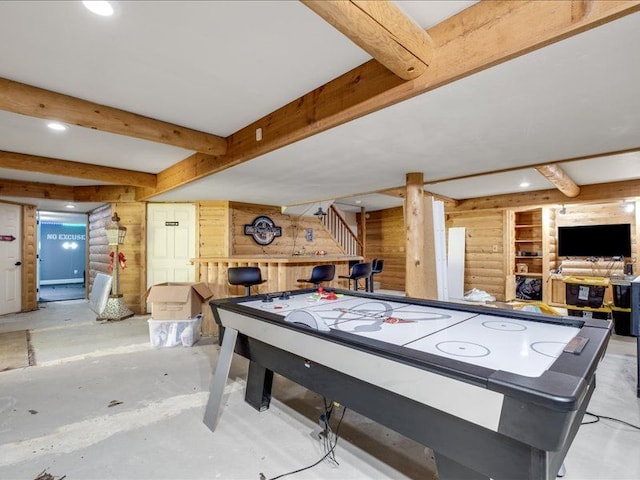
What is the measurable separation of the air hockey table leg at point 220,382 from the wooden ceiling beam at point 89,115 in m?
1.91

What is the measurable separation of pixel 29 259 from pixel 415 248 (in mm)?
7700

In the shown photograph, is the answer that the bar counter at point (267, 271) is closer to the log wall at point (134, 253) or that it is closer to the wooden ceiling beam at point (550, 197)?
the log wall at point (134, 253)

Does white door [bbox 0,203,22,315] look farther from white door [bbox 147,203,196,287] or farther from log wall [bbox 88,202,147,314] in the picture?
white door [bbox 147,203,196,287]

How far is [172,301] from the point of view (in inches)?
170

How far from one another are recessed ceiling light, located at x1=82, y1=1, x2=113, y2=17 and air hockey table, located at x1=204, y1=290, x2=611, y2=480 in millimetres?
1834

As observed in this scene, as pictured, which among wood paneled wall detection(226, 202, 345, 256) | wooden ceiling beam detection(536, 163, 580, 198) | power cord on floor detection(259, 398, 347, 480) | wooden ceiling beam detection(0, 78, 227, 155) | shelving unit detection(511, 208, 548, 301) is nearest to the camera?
power cord on floor detection(259, 398, 347, 480)

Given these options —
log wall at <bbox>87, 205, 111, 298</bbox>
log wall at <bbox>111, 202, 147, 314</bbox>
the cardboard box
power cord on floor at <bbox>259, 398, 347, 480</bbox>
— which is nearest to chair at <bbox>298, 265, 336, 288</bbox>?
the cardboard box

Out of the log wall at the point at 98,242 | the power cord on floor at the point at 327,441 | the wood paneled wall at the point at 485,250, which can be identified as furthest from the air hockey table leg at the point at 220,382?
the wood paneled wall at the point at 485,250

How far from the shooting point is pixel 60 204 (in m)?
7.00

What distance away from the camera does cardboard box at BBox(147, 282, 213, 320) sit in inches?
169

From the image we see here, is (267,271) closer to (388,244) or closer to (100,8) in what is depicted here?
(100,8)

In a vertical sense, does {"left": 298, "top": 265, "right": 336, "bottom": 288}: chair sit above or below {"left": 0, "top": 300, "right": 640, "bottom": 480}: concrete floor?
above

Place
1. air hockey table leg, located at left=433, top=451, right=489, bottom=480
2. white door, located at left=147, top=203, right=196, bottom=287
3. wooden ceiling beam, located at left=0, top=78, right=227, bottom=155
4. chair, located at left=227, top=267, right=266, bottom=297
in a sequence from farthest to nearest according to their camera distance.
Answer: white door, located at left=147, top=203, right=196, bottom=287
chair, located at left=227, top=267, right=266, bottom=297
wooden ceiling beam, located at left=0, top=78, right=227, bottom=155
air hockey table leg, located at left=433, top=451, right=489, bottom=480

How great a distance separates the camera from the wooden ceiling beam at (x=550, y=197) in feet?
17.4
